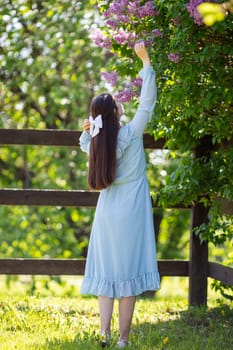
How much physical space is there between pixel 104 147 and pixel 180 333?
1566 millimetres

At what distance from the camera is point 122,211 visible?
155 inches

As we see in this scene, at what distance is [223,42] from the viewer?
426cm

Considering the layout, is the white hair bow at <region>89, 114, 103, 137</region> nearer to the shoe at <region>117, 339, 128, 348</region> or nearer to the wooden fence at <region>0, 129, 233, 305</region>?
the shoe at <region>117, 339, 128, 348</region>

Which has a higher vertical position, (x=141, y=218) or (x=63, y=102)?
(x=63, y=102)

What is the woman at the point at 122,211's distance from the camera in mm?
3930

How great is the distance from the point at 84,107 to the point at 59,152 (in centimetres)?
76

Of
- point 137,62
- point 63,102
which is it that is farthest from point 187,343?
point 63,102

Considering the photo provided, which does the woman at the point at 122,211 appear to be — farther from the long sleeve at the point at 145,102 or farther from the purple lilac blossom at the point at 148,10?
the purple lilac blossom at the point at 148,10

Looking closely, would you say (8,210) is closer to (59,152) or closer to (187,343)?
(59,152)

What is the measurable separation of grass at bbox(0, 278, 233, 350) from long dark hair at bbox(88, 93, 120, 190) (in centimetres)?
97

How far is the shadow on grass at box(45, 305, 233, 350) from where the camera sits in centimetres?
404

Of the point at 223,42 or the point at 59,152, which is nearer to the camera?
the point at 223,42

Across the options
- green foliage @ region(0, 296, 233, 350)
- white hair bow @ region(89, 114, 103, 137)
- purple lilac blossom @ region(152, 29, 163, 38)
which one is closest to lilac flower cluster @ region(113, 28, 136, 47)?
purple lilac blossom @ region(152, 29, 163, 38)

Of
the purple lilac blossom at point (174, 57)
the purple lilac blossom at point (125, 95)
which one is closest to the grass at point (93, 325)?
the purple lilac blossom at point (125, 95)
